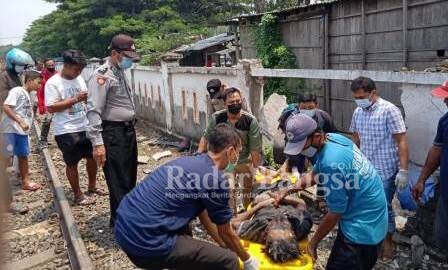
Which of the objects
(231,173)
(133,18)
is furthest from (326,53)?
(133,18)

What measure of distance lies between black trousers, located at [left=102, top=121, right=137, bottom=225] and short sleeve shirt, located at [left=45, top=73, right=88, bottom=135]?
1.07 m

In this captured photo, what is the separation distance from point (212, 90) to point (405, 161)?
8.85 ft

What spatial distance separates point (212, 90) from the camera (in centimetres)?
572

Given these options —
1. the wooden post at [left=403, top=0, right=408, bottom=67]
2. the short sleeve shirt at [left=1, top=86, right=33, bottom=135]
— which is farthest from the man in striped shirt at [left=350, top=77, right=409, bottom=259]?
the wooden post at [left=403, top=0, right=408, bottom=67]

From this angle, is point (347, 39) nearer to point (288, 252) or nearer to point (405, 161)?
point (405, 161)

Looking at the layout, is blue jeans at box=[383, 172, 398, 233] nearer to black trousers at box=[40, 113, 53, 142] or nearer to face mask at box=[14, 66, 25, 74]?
face mask at box=[14, 66, 25, 74]

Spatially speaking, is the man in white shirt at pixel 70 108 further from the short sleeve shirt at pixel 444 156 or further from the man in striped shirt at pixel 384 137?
the short sleeve shirt at pixel 444 156

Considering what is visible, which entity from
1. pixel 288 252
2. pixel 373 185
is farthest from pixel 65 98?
pixel 373 185

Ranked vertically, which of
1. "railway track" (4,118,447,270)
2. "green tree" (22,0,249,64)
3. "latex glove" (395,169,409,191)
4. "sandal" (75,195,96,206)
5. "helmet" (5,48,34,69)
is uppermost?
"green tree" (22,0,249,64)

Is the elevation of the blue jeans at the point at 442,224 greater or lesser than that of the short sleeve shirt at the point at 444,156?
lesser

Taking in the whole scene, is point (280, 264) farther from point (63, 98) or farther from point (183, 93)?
point (183, 93)

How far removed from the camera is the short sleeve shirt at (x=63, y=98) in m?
5.47

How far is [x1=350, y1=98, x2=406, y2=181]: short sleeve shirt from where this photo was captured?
3889 mm

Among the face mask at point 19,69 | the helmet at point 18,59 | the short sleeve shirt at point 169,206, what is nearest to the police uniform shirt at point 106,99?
the short sleeve shirt at point 169,206
